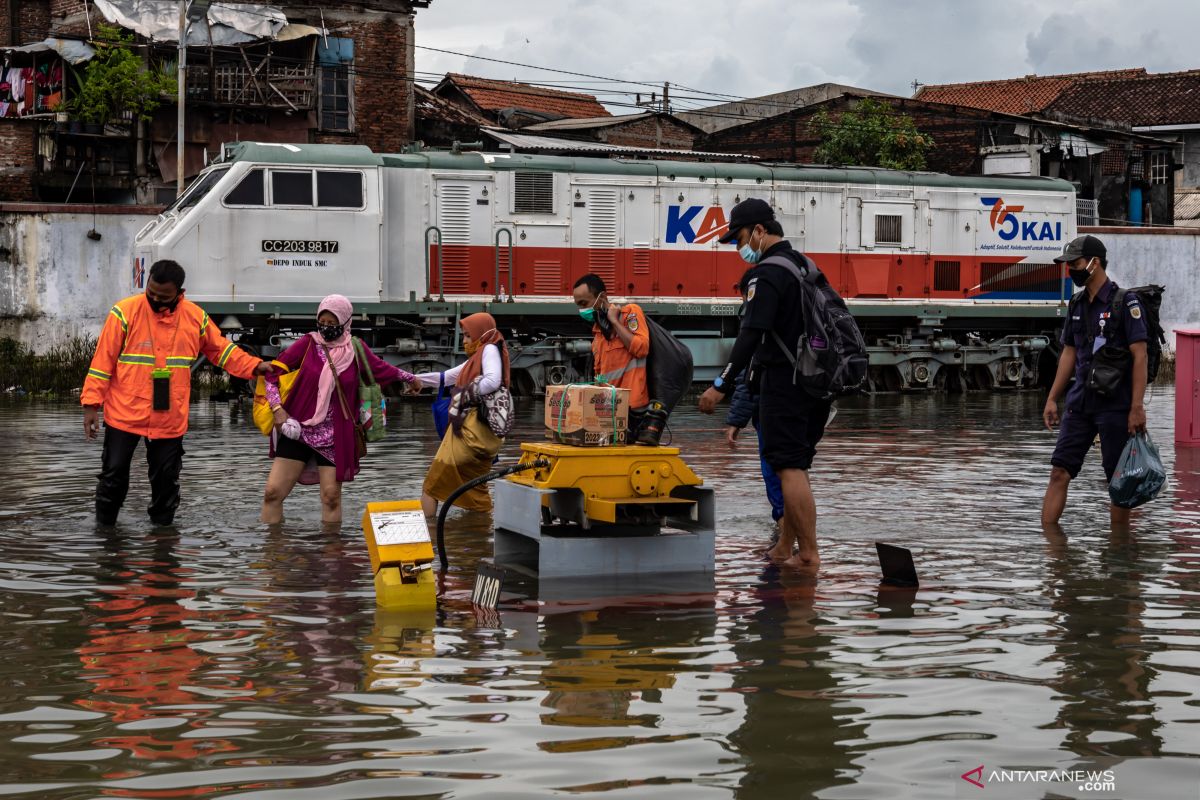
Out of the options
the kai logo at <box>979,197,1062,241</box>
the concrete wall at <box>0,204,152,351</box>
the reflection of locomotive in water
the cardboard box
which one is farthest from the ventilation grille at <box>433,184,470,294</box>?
the cardboard box

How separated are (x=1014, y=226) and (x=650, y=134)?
61.9 feet

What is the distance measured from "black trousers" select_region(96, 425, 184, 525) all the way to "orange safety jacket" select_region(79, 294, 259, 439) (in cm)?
8

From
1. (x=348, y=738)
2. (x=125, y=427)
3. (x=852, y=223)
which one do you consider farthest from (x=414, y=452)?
(x=852, y=223)

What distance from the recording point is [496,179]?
2373cm

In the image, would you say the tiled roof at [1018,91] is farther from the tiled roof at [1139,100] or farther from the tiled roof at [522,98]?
the tiled roof at [522,98]

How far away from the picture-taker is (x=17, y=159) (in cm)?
3247

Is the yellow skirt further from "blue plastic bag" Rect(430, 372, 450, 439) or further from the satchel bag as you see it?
"blue plastic bag" Rect(430, 372, 450, 439)

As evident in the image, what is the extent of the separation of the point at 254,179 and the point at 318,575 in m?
15.3

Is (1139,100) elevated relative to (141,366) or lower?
elevated

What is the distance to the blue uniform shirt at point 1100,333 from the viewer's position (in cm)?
920

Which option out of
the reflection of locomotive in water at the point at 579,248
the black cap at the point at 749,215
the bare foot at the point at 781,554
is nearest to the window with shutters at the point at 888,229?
the reflection of locomotive in water at the point at 579,248

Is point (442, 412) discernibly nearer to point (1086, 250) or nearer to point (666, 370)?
point (666, 370)

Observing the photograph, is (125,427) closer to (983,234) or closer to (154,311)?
(154,311)

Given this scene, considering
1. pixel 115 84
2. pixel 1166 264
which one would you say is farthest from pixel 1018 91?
pixel 115 84
